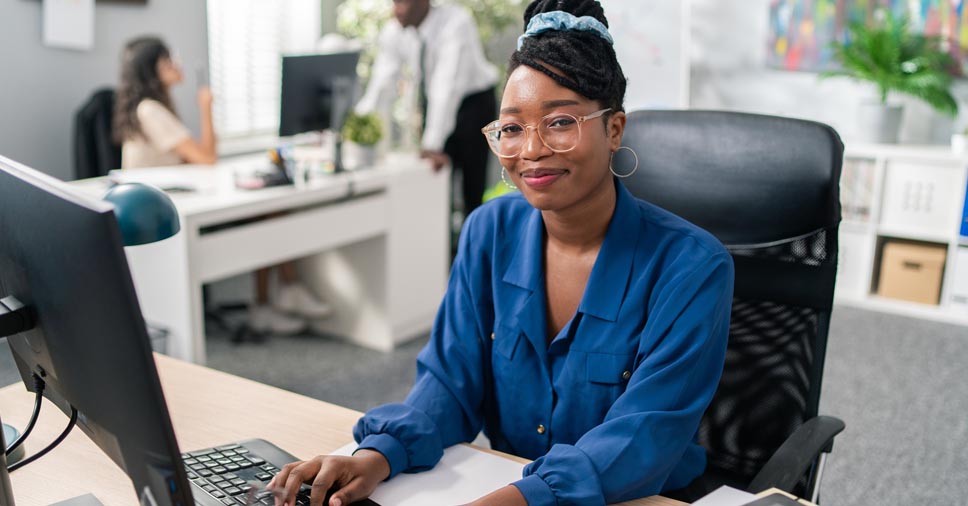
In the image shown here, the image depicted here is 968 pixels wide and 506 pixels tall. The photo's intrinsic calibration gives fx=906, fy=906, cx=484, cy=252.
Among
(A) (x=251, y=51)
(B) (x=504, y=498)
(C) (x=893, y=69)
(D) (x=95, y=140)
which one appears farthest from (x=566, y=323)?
(A) (x=251, y=51)

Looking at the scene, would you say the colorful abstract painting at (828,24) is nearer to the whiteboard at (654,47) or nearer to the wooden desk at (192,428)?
the whiteboard at (654,47)

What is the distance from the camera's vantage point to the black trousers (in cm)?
423

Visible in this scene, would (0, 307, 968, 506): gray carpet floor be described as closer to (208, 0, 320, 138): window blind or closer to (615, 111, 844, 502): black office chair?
(615, 111, 844, 502): black office chair

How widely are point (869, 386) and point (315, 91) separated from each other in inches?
91.3

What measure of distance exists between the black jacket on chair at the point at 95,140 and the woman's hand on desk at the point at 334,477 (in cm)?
272

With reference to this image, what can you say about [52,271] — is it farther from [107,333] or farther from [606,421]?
[606,421]

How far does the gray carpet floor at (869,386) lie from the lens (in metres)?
2.62

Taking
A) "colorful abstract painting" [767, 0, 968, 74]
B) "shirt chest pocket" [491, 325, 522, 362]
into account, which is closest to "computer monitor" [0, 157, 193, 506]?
"shirt chest pocket" [491, 325, 522, 362]

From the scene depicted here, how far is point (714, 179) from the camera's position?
154 cm

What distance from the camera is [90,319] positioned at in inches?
31.6

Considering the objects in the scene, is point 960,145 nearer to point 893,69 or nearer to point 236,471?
point 893,69

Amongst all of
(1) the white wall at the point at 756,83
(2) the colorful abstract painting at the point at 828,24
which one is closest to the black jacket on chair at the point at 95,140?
(1) the white wall at the point at 756,83

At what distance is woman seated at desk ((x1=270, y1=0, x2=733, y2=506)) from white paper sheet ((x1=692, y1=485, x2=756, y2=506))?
79 millimetres

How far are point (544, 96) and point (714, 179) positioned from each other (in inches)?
17.9
